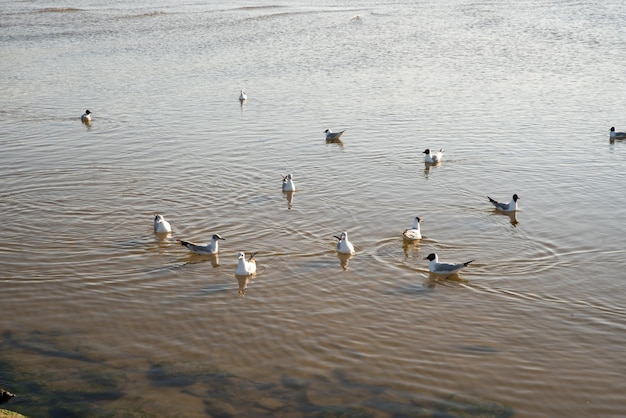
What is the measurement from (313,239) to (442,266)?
10.3 feet

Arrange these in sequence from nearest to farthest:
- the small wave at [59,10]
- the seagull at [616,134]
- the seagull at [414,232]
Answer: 1. the seagull at [414,232]
2. the seagull at [616,134]
3. the small wave at [59,10]

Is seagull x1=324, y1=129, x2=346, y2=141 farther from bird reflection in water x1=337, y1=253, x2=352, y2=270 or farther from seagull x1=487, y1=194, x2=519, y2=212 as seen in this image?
bird reflection in water x1=337, y1=253, x2=352, y2=270

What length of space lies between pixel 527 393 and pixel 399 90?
21155 mm

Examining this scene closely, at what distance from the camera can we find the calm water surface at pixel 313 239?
1083 cm

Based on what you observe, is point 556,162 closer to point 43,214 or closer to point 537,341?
point 537,341

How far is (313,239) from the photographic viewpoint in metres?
16.1

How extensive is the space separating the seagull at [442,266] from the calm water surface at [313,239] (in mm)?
219

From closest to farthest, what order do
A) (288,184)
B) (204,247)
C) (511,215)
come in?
(204,247) → (511,215) → (288,184)

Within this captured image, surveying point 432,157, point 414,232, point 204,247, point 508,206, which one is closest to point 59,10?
point 432,157

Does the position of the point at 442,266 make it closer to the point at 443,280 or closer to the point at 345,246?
the point at 443,280

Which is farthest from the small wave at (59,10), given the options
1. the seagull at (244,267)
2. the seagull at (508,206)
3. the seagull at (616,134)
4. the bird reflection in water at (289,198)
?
the seagull at (244,267)

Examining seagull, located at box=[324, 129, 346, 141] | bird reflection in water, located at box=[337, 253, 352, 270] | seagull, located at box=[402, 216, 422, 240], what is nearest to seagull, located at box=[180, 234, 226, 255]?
bird reflection in water, located at box=[337, 253, 352, 270]

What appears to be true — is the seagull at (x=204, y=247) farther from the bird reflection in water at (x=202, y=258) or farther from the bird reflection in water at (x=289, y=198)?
the bird reflection in water at (x=289, y=198)

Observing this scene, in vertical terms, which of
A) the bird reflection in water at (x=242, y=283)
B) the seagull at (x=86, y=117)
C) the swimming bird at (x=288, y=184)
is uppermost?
the seagull at (x=86, y=117)
